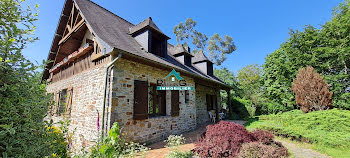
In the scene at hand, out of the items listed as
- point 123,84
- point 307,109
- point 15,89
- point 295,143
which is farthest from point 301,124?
point 15,89

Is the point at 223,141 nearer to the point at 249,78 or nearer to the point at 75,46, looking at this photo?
the point at 75,46

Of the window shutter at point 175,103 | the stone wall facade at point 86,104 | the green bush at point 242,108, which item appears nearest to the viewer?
the stone wall facade at point 86,104

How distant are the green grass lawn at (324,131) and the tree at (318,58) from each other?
6.20 meters

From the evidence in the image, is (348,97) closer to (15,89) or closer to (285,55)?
(285,55)

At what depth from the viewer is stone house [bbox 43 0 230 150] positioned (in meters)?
4.56

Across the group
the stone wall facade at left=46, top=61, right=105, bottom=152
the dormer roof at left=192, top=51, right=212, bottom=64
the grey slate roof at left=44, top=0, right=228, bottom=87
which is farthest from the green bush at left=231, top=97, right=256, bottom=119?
the stone wall facade at left=46, top=61, right=105, bottom=152

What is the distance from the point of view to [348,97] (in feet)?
33.3

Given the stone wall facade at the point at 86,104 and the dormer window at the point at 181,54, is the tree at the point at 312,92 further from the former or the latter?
the stone wall facade at the point at 86,104

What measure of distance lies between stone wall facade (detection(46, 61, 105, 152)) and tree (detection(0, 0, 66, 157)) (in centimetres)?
286

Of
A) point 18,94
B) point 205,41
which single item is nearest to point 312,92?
point 18,94

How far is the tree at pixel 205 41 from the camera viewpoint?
2253cm

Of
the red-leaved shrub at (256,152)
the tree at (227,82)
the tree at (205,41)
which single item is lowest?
the red-leaved shrub at (256,152)

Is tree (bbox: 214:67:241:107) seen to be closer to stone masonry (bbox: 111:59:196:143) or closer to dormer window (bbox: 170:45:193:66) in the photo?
dormer window (bbox: 170:45:193:66)

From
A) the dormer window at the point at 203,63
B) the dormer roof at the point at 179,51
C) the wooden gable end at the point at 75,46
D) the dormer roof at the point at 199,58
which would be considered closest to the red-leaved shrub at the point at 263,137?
the wooden gable end at the point at 75,46
